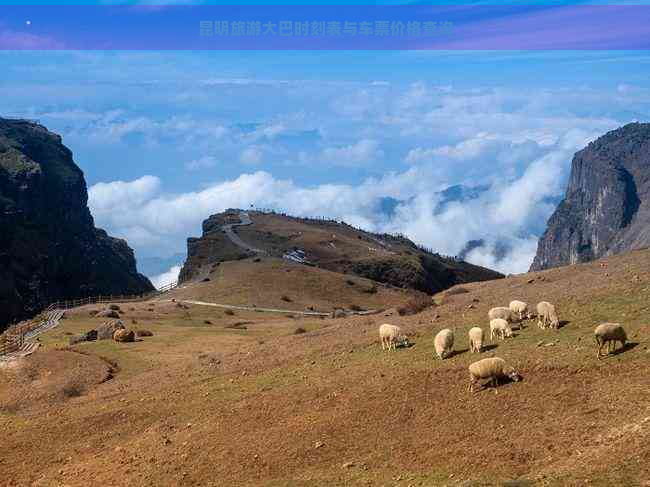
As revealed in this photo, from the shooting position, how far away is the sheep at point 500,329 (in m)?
31.5

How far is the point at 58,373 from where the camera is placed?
1764 inches

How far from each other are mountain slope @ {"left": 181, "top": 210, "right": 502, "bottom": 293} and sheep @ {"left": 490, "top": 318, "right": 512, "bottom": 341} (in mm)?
87159

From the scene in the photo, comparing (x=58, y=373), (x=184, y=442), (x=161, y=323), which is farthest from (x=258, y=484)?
(x=161, y=323)

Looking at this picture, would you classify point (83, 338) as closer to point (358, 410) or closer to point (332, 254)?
point (358, 410)

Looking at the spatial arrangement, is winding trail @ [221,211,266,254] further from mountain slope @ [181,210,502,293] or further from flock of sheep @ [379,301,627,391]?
flock of sheep @ [379,301,627,391]

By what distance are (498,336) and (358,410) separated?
856 centimetres

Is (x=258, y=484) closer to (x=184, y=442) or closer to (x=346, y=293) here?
(x=184, y=442)

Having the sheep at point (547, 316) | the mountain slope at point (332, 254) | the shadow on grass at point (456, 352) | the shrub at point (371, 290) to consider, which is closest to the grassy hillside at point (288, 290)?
the shrub at point (371, 290)

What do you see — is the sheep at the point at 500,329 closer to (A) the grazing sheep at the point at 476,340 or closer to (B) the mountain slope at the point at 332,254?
(A) the grazing sheep at the point at 476,340

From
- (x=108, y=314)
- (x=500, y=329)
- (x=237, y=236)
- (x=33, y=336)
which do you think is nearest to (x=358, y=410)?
(x=500, y=329)

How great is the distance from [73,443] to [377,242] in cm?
14442

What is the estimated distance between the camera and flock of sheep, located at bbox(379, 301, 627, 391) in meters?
25.3

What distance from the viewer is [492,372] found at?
83.6 ft

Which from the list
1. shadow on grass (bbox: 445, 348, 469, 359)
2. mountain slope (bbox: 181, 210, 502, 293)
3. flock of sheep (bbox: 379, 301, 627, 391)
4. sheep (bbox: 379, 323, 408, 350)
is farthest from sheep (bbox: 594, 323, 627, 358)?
mountain slope (bbox: 181, 210, 502, 293)
